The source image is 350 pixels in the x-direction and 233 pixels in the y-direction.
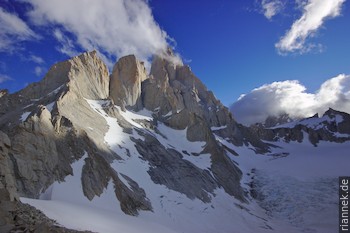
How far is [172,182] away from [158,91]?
66.1 m

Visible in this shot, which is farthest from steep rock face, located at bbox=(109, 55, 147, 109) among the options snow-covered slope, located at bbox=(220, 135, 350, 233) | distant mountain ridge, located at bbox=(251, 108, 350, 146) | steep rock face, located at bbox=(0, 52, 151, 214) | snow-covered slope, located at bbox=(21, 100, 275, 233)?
distant mountain ridge, located at bbox=(251, 108, 350, 146)

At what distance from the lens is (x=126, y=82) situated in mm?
113000

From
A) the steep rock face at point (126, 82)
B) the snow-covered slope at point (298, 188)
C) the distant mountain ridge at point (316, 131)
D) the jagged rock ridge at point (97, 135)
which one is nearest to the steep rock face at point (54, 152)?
the jagged rock ridge at point (97, 135)

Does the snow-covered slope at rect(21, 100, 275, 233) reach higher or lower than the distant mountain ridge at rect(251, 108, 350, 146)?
lower

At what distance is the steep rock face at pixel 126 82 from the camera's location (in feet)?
351

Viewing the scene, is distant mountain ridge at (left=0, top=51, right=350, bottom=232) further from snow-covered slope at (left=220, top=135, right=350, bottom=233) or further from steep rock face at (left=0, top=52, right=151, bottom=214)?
snow-covered slope at (left=220, top=135, right=350, bottom=233)

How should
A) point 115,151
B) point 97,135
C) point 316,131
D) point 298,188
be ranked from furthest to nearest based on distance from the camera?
1. point 316,131
2. point 298,188
3. point 97,135
4. point 115,151

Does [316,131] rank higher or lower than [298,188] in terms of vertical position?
higher

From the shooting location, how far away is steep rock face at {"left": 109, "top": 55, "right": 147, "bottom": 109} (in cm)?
10688

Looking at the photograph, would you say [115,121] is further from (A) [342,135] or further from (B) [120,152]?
(A) [342,135]

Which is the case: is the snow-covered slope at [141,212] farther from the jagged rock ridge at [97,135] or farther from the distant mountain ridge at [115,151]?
the jagged rock ridge at [97,135]

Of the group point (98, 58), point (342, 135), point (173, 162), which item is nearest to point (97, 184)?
point (173, 162)

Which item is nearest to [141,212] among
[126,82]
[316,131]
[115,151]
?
[115,151]

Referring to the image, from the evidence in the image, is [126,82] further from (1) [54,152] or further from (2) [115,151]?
(1) [54,152]
